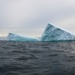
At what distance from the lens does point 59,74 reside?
418 inches

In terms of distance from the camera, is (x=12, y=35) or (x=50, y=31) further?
(x=12, y=35)

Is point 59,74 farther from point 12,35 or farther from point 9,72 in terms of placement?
point 12,35

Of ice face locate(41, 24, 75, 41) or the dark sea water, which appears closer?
the dark sea water

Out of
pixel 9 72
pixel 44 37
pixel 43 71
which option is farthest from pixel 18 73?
pixel 44 37

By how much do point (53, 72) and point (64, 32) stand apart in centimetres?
1907

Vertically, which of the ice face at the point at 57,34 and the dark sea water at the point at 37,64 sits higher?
the ice face at the point at 57,34

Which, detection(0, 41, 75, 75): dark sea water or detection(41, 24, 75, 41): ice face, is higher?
detection(41, 24, 75, 41): ice face

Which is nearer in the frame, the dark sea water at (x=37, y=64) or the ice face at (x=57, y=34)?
the dark sea water at (x=37, y=64)

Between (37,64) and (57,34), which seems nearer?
(37,64)

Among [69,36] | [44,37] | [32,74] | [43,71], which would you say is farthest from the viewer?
[44,37]

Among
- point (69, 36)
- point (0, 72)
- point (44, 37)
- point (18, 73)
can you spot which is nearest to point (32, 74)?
point (18, 73)

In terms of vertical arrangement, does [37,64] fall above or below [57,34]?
below

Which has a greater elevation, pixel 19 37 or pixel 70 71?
pixel 19 37

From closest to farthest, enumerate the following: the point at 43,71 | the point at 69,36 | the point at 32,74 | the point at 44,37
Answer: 1. the point at 32,74
2. the point at 43,71
3. the point at 69,36
4. the point at 44,37
